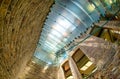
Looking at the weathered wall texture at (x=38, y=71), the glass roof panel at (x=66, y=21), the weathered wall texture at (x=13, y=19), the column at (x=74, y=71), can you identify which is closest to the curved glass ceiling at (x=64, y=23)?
the glass roof panel at (x=66, y=21)

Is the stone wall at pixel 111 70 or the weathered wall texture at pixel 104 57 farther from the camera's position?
the weathered wall texture at pixel 104 57

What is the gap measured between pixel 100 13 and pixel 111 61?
3.99 metres

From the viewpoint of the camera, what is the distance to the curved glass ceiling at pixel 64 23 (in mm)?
9041

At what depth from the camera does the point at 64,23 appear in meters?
9.53

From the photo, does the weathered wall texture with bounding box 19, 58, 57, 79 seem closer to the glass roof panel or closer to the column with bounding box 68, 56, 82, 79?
the glass roof panel

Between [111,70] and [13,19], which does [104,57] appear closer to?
[111,70]

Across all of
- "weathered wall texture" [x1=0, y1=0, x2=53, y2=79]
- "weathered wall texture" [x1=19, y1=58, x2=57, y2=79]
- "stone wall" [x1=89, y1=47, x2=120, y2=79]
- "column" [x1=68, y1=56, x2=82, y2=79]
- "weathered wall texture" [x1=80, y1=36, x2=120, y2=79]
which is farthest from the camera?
"weathered wall texture" [x1=19, y1=58, x2=57, y2=79]

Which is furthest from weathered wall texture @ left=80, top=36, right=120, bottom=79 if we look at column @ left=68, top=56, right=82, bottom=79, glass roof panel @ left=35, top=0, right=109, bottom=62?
glass roof panel @ left=35, top=0, right=109, bottom=62

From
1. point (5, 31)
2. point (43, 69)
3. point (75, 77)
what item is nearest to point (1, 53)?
point (5, 31)

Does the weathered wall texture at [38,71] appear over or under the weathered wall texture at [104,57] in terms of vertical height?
over

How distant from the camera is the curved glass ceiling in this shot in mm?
9041

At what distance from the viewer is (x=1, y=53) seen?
3.60 meters

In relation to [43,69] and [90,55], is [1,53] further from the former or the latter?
[43,69]

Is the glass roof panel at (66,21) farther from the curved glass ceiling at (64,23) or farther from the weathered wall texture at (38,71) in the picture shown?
the weathered wall texture at (38,71)
